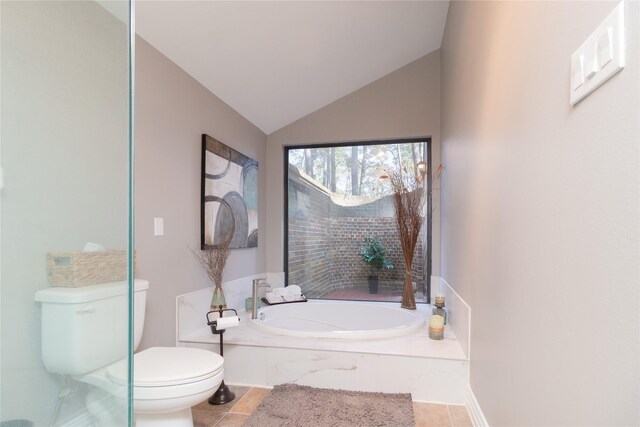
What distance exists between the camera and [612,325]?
724mm

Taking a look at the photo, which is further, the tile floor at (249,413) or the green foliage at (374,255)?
the green foliage at (374,255)

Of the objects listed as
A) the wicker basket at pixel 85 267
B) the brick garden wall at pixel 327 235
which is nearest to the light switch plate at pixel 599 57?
the wicker basket at pixel 85 267

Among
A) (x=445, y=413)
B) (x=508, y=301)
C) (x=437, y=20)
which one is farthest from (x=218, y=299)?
(x=437, y=20)

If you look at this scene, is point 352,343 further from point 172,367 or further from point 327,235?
point 327,235

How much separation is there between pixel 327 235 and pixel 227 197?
132 centimetres

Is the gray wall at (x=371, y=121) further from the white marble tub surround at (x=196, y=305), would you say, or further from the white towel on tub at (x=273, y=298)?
the white marble tub surround at (x=196, y=305)

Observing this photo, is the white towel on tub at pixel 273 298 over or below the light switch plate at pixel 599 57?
below

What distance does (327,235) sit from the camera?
3992 millimetres

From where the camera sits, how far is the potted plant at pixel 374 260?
3822mm

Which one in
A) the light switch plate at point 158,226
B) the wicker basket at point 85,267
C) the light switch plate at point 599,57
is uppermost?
the light switch plate at point 599,57

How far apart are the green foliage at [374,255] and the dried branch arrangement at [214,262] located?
1590 millimetres

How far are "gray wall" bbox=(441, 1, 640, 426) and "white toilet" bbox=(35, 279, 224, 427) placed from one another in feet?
3.79

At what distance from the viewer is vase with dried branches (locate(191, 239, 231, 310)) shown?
2.71 metres

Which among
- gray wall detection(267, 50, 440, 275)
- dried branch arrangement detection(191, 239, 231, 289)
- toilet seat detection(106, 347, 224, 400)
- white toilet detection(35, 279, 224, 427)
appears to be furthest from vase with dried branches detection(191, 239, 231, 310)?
gray wall detection(267, 50, 440, 275)
